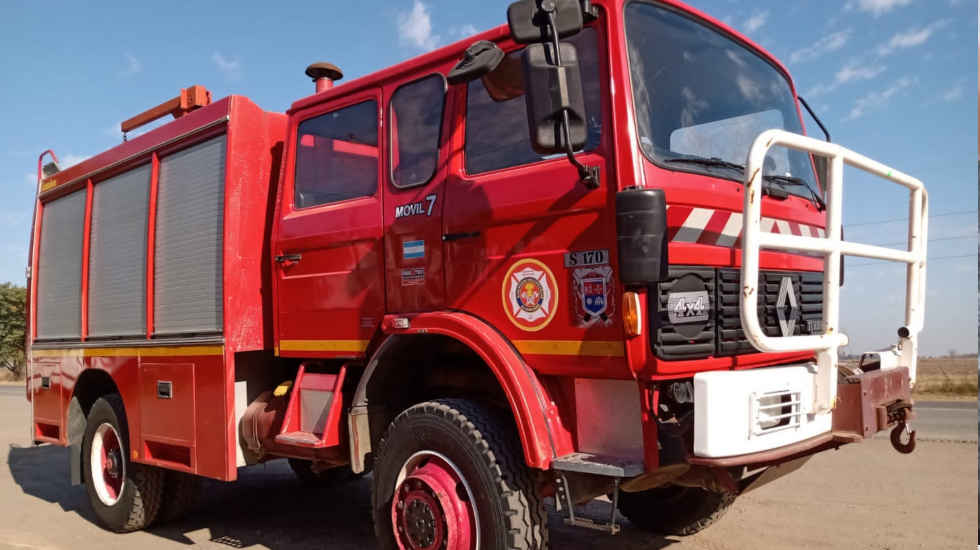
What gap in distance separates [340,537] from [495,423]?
2.41m

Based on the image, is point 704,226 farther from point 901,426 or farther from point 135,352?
point 135,352

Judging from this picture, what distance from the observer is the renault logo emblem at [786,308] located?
3.54m

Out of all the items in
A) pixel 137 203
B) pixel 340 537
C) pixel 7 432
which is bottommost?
pixel 7 432

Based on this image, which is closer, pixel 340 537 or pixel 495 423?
pixel 495 423

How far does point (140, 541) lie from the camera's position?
5570 millimetres

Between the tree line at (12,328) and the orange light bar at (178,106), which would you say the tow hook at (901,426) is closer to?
the orange light bar at (178,106)

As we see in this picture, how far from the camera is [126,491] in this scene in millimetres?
5805

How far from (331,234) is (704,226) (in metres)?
2.18

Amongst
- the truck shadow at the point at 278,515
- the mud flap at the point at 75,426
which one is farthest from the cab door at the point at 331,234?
the mud flap at the point at 75,426

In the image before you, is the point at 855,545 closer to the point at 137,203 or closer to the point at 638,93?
the point at 638,93

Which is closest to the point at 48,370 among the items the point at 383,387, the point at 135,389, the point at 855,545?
the point at 135,389

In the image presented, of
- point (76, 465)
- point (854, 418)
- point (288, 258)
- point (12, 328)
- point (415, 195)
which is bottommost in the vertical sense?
point (12, 328)

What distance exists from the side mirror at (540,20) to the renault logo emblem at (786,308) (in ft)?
5.06

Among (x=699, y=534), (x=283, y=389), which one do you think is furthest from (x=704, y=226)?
(x=283, y=389)
